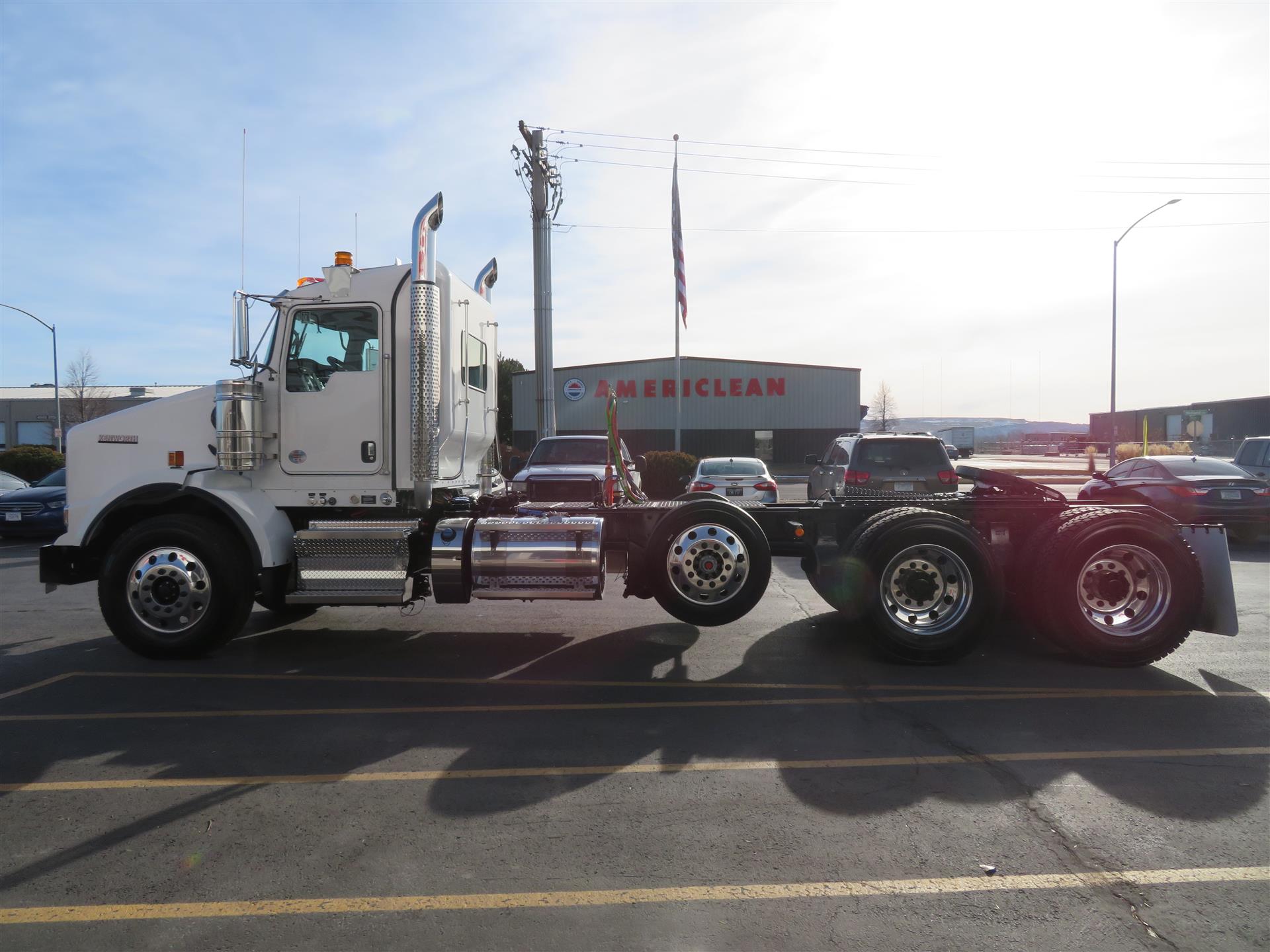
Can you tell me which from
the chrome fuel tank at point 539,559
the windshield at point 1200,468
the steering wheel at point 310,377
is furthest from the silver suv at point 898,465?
the steering wheel at point 310,377

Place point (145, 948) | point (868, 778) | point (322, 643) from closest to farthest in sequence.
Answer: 1. point (145, 948)
2. point (868, 778)
3. point (322, 643)

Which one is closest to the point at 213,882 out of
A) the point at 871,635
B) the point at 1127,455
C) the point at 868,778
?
the point at 868,778

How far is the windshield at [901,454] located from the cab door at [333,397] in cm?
822

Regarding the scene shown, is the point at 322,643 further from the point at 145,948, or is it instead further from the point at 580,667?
the point at 145,948

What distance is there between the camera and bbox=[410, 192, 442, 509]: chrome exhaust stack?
6926 mm

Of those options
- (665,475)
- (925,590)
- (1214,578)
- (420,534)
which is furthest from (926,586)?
(665,475)

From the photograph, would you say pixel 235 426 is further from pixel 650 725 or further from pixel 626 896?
pixel 626 896

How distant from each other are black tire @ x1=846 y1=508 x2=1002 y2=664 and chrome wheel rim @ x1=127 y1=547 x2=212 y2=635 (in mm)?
5390

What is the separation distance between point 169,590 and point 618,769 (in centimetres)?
445

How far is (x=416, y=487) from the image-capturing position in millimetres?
7230

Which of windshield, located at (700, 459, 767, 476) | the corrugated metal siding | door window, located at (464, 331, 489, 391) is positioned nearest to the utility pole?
windshield, located at (700, 459, 767, 476)

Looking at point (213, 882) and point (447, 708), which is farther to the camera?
point (447, 708)

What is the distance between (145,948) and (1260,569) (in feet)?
45.8

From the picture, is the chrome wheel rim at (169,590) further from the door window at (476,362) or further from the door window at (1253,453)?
the door window at (1253,453)
